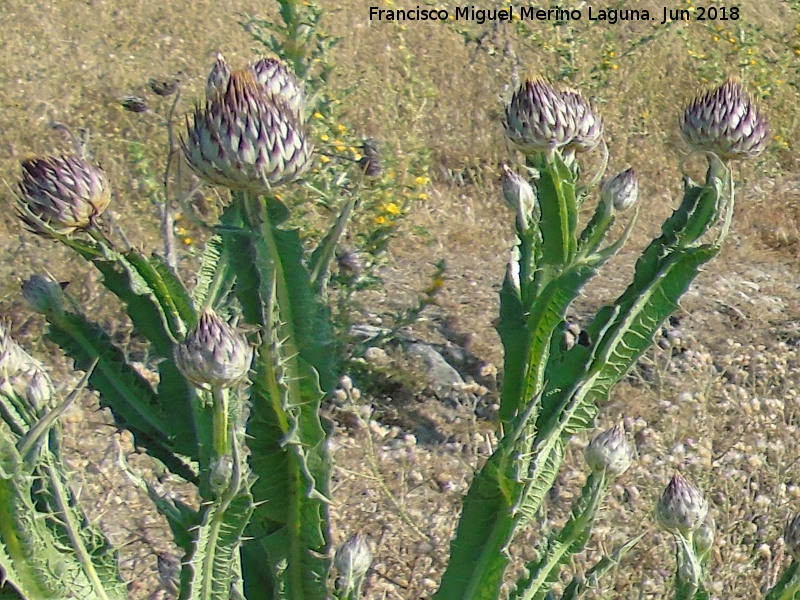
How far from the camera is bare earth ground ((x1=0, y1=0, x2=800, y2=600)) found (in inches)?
99.4

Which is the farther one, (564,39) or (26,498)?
(564,39)

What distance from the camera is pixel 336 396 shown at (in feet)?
10.1

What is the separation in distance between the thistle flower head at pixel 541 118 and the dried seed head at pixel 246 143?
397mm

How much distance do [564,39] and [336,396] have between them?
3124 millimetres

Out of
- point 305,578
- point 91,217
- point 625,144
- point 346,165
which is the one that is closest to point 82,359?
point 91,217

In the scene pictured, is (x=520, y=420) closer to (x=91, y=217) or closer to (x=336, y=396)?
(x=91, y=217)

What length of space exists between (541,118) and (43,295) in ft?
2.53

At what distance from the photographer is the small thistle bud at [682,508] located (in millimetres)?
1496

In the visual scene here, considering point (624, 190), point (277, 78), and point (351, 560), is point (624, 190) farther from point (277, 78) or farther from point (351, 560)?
point (351, 560)

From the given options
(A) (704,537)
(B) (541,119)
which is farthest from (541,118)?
(A) (704,537)

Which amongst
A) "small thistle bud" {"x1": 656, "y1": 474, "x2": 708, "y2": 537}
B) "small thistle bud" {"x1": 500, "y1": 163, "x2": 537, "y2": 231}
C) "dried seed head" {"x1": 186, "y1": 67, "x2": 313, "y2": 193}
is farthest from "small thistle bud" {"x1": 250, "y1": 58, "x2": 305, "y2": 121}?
"small thistle bud" {"x1": 656, "y1": 474, "x2": 708, "y2": 537}

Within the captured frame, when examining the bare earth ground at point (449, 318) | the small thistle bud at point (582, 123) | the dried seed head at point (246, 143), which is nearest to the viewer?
the dried seed head at point (246, 143)

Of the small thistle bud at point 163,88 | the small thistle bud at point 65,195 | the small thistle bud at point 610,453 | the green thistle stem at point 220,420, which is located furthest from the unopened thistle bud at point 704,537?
the small thistle bud at point 163,88

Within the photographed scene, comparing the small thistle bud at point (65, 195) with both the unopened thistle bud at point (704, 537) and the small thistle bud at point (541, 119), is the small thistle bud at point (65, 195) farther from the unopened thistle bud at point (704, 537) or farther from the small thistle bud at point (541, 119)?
the unopened thistle bud at point (704, 537)
